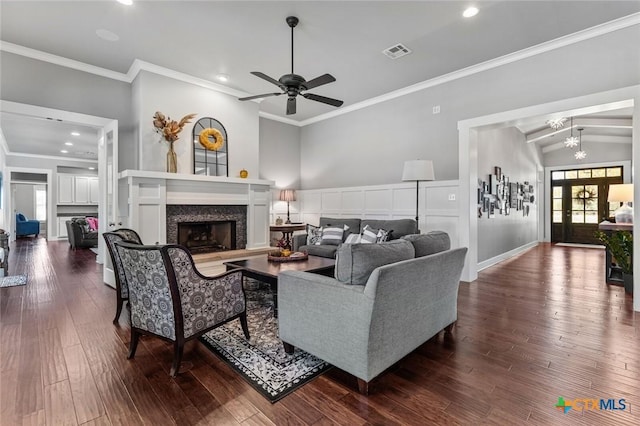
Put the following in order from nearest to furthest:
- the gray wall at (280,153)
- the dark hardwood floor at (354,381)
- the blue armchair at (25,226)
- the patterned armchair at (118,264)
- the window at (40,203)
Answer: the dark hardwood floor at (354,381)
the patterned armchair at (118,264)
the gray wall at (280,153)
the blue armchair at (25,226)
the window at (40,203)

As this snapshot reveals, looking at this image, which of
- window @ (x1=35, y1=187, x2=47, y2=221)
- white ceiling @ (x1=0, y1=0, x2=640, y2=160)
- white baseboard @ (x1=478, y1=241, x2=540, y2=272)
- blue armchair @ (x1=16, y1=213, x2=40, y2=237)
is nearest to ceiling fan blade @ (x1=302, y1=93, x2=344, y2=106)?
white ceiling @ (x1=0, y1=0, x2=640, y2=160)

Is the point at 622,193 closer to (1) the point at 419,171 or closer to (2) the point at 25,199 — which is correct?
(1) the point at 419,171

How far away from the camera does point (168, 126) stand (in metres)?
4.51

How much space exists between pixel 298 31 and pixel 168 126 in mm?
2339

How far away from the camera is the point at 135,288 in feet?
7.52

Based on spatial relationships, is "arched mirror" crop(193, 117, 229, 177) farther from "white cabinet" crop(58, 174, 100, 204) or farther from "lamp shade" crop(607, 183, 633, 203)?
"white cabinet" crop(58, 174, 100, 204)

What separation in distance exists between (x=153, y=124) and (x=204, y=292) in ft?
11.2

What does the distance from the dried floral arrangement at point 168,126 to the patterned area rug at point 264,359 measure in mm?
3047

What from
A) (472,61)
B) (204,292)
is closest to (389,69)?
(472,61)

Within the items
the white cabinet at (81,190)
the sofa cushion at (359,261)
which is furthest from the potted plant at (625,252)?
the white cabinet at (81,190)

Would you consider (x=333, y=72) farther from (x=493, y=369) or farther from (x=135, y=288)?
(x=493, y=369)

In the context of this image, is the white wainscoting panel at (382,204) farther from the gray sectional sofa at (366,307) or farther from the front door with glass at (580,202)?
the front door with glass at (580,202)

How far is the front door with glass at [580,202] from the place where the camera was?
8719 mm

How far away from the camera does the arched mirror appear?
5043 millimetres
